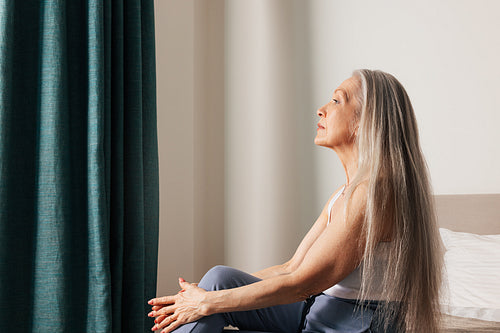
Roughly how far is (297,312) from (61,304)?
94 centimetres

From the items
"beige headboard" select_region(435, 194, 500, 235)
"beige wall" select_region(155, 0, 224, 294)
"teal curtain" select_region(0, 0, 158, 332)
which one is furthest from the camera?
"beige wall" select_region(155, 0, 224, 294)

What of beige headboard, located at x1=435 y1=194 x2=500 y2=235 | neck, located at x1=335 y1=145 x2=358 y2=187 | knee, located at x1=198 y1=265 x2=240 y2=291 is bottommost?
knee, located at x1=198 y1=265 x2=240 y2=291

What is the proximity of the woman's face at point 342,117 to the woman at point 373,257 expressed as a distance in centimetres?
6

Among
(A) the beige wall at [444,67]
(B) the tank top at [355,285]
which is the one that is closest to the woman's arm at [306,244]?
(B) the tank top at [355,285]

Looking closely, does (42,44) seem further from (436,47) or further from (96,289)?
(436,47)

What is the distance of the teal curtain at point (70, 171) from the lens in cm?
164

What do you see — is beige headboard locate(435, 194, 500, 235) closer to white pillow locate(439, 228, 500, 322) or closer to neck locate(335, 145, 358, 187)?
white pillow locate(439, 228, 500, 322)

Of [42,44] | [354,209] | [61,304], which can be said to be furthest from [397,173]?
[42,44]

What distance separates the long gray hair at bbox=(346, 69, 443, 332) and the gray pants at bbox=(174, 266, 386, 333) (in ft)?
0.22

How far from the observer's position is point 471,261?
1575mm

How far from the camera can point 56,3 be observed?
68.3 inches

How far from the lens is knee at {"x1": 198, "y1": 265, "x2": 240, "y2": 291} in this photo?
129cm

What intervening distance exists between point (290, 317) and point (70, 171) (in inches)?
42.2

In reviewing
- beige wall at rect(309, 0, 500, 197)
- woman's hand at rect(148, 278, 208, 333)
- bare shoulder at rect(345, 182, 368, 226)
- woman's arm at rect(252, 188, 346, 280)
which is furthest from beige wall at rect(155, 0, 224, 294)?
bare shoulder at rect(345, 182, 368, 226)
